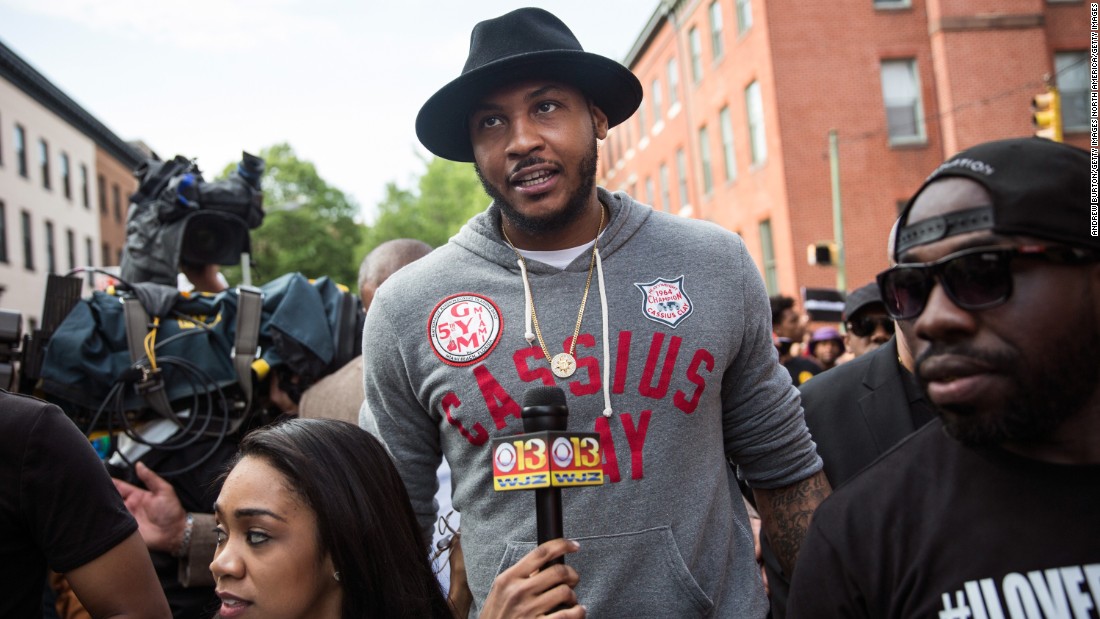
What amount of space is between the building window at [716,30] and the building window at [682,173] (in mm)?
4693

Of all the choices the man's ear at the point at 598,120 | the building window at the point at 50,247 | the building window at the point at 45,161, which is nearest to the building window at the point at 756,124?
the man's ear at the point at 598,120

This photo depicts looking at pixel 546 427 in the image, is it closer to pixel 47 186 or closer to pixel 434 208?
pixel 47 186

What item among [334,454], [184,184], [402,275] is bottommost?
[334,454]

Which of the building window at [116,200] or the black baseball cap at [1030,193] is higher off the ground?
the building window at [116,200]

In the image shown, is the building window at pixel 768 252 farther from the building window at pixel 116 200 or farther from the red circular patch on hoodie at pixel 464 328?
the building window at pixel 116 200

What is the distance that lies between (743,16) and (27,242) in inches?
989

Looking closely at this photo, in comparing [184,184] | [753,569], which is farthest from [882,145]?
[753,569]

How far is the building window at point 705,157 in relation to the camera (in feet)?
93.8

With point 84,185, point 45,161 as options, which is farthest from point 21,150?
point 84,185

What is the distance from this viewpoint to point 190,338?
4.33 meters

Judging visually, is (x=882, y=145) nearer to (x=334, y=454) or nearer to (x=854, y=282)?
(x=854, y=282)

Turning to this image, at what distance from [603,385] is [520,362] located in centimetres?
23

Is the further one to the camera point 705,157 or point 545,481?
point 705,157

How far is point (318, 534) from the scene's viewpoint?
254 centimetres
